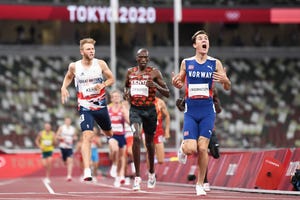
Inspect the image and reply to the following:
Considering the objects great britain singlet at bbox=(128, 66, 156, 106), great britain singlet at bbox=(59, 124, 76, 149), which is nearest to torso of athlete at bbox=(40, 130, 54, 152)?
great britain singlet at bbox=(59, 124, 76, 149)

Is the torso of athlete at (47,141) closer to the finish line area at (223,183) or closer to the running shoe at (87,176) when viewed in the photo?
the finish line area at (223,183)

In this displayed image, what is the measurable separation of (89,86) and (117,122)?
23.1 ft

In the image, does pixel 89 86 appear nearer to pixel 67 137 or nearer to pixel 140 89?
pixel 140 89

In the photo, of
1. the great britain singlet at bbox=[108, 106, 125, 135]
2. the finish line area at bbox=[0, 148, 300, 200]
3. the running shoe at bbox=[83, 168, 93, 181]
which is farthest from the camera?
the great britain singlet at bbox=[108, 106, 125, 135]

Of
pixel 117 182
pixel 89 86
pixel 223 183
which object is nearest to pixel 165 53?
pixel 117 182

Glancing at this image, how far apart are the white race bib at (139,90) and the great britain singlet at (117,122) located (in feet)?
19.1

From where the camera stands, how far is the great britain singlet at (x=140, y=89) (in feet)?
52.2

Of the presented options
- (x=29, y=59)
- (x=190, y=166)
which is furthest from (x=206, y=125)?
(x=29, y=59)

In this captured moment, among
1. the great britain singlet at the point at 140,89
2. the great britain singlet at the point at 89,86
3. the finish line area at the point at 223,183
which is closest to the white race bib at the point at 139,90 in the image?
the great britain singlet at the point at 140,89

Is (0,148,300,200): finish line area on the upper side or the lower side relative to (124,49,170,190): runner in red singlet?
lower

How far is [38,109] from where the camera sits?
144 ft

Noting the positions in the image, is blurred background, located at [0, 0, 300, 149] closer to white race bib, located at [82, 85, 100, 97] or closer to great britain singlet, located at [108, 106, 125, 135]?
great britain singlet, located at [108, 106, 125, 135]

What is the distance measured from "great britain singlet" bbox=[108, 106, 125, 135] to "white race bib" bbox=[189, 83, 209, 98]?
27.7 ft

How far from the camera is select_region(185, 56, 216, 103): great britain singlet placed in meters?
13.5
